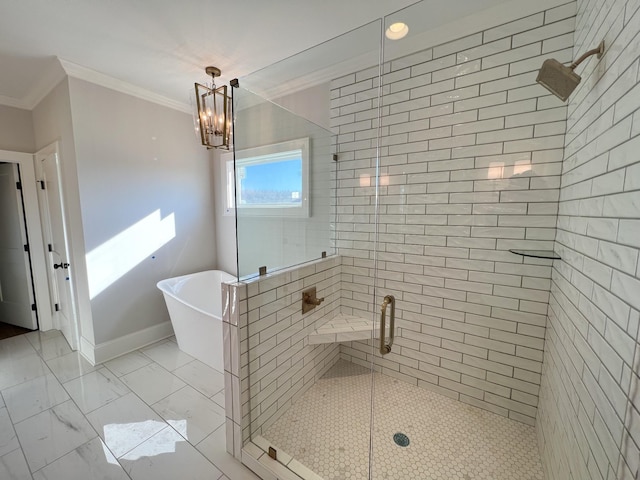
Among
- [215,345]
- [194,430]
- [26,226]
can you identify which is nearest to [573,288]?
[194,430]

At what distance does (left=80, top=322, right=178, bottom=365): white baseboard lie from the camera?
2.45 meters

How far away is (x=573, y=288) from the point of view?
1158 mm

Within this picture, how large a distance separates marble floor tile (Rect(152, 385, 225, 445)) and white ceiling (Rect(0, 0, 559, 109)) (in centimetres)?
270

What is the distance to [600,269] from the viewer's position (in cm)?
88

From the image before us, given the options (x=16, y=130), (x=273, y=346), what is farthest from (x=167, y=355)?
(x=16, y=130)

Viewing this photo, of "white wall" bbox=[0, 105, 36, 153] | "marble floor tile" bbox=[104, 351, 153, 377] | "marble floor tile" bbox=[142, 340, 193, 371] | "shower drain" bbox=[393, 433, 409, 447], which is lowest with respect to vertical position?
"marble floor tile" bbox=[142, 340, 193, 371]

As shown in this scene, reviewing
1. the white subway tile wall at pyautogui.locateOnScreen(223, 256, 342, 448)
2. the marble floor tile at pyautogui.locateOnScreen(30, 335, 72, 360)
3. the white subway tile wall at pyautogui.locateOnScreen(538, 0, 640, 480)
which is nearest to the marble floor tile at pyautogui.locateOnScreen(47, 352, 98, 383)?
the marble floor tile at pyautogui.locateOnScreen(30, 335, 72, 360)

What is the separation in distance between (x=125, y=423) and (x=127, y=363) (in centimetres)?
89

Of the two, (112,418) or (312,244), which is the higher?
(312,244)

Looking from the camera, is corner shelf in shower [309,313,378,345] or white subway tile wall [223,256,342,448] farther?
corner shelf in shower [309,313,378,345]

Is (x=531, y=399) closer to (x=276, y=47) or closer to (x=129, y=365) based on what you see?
(x=276, y=47)

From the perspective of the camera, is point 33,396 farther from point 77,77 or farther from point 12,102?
point 12,102

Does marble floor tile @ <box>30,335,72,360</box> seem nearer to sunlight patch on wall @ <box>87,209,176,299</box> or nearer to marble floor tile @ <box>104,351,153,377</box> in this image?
marble floor tile @ <box>104,351,153,377</box>

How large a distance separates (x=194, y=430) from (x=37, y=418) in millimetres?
1130
